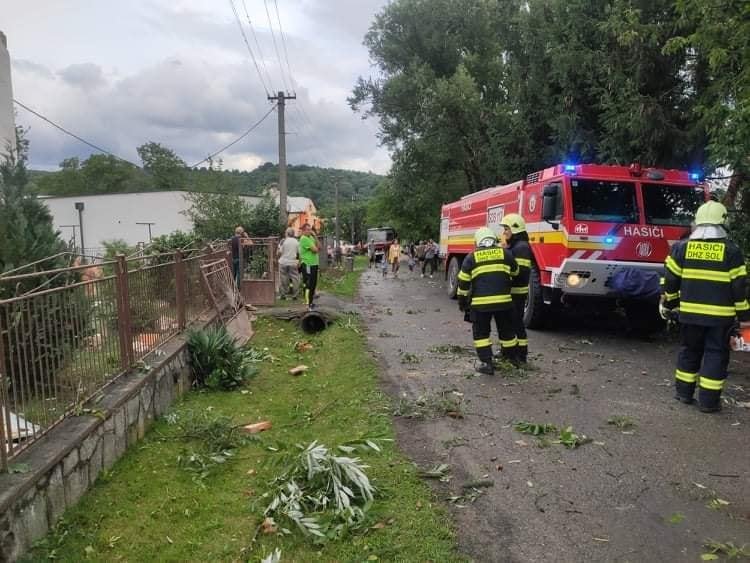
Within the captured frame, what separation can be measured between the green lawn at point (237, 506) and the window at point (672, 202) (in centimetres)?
540

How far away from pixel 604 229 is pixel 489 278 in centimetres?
278

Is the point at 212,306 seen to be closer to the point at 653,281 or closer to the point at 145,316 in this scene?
the point at 145,316

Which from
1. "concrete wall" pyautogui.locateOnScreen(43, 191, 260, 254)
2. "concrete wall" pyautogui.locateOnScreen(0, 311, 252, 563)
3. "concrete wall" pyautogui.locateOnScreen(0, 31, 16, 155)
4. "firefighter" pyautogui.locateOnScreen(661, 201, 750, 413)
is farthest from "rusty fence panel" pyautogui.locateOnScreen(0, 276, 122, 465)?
"concrete wall" pyautogui.locateOnScreen(43, 191, 260, 254)

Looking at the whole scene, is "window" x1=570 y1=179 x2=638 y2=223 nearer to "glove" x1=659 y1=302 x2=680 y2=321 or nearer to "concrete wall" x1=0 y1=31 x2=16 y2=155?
"glove" x1=659 y1=302 x2=680 y2=321

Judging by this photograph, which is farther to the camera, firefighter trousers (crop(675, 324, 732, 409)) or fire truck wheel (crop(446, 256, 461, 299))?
fire truck wheel (crop(446, 256, 461, 299))

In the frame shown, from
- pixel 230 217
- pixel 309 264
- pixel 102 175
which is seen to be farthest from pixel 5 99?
pixel 102 175

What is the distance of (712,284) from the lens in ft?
17.7

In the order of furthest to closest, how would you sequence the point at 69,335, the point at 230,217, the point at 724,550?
the point at 230,217 → the point at 69,335 → the point at 724,550

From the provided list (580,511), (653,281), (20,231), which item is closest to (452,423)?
(580,511)

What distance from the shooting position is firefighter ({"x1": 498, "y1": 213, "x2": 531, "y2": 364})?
23.2 ft

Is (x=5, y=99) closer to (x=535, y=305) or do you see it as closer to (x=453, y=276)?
(x=535, y=305)

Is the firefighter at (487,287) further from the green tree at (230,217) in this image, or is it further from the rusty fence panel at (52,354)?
the green tree at (230,217)

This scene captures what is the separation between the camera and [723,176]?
10266 mm

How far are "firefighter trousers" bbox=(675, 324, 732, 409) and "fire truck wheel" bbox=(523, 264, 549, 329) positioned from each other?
12.4 ft
